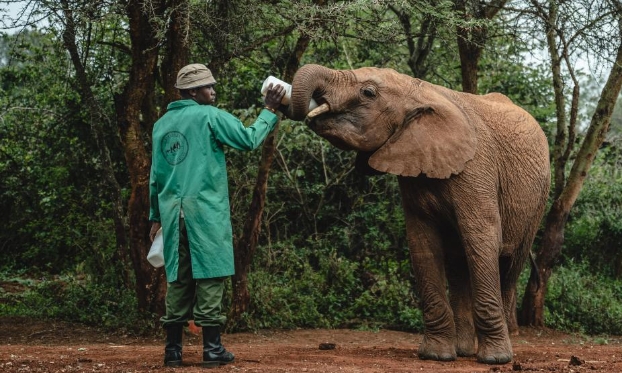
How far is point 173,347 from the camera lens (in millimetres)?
6730

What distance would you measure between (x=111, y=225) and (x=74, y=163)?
1484 mm

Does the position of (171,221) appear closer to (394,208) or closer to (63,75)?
(63,75)

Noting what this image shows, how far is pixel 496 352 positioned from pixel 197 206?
2.92m

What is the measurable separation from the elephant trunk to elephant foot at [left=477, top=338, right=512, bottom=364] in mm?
2558

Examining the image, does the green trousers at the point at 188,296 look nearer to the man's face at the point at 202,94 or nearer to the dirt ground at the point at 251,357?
the dirt ground at the point at 251,357

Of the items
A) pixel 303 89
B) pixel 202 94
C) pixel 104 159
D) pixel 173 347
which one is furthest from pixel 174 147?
pixel 104 159

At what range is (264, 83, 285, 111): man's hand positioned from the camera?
6891mm

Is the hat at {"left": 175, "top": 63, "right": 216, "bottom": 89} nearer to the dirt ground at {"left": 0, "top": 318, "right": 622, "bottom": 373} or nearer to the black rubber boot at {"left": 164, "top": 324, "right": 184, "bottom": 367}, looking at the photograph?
the black rubber boot at {"left": 164, "top": 324, "right": 184, "bottom": 367}

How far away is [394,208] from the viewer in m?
14.5

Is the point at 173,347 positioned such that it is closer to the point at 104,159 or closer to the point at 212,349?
the point at 212,349

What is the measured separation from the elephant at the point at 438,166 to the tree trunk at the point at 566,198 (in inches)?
178

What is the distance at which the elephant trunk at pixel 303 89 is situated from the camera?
694 cm

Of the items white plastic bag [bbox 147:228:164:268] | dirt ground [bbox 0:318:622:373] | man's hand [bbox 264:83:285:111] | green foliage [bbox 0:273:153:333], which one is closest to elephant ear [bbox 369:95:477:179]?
man's hand [bbox 264:83:285:111]

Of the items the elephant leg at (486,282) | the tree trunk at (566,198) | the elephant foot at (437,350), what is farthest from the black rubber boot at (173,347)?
the tree trunk at (566,198)
